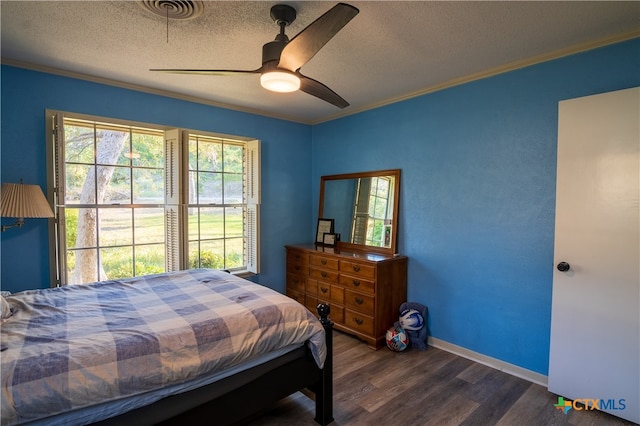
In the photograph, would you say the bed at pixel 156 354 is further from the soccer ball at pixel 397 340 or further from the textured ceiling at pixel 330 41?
the textured ceiling at pixel 330 41

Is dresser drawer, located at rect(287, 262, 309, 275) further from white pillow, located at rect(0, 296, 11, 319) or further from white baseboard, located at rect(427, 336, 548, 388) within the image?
white pillow, located at rect(0, 296, 11, 319)

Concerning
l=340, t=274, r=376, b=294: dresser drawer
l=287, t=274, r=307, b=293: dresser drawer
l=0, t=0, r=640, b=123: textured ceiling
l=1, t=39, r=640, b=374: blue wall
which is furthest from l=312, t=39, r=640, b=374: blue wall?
l=287, t=274, r=307, b=293: dresser drawer

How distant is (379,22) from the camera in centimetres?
194

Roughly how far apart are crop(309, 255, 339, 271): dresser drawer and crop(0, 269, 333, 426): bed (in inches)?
50.9

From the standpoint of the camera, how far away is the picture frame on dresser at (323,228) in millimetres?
4031

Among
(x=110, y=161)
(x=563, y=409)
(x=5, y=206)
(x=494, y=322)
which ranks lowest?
(x=563, y=409)

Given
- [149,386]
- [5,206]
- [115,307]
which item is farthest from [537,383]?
[5,206]

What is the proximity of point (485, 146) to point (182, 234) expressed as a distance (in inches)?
120

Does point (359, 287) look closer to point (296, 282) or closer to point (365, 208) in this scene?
point (365, 208)

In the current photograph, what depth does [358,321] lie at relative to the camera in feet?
10.5

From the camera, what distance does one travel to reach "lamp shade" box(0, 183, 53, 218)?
2232mm

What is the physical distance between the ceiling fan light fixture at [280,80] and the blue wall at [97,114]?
77.6 inches

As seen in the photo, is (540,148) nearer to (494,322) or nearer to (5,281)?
(494,322)

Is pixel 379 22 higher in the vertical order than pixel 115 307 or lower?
higher
